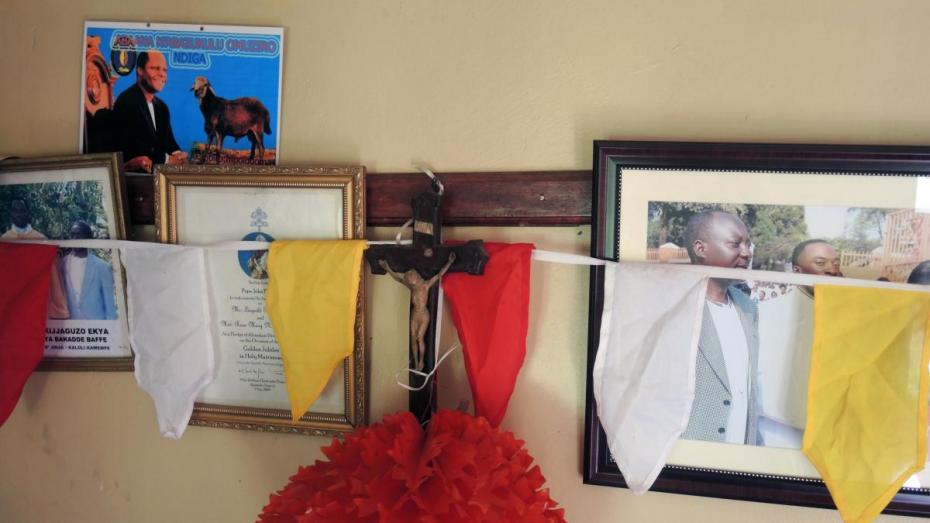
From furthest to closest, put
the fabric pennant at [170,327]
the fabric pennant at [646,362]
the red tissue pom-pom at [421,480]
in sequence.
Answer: the fabric pennant at [170,327] < the fabric pennant at [646,362] < the red tissue pom-pom at [421,480]

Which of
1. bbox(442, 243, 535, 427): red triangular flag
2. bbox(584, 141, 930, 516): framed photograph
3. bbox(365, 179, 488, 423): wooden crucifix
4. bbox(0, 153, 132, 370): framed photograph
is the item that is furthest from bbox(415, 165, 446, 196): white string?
bbox(0, 153, 132, 370): framed photograph

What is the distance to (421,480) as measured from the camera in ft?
2.04

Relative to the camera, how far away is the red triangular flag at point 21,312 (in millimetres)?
865

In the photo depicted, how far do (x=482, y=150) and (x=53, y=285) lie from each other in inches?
28.5

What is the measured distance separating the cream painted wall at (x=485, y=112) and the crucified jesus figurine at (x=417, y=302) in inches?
3.1

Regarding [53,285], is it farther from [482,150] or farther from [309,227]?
[482,150]

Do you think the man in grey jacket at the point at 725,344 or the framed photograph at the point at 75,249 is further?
the framed photograph at the point at 75,249

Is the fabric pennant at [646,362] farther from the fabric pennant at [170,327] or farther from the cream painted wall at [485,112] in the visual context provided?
the fabric pennant at [170,327]

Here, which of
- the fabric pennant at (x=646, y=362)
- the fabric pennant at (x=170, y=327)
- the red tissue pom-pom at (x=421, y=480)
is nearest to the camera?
the red tissue pom-pom at (x=421, y=480)

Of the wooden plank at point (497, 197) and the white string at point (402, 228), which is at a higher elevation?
the wooden plank at point (497, 197)

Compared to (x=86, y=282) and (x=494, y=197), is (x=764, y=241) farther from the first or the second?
(x=86, y=282)

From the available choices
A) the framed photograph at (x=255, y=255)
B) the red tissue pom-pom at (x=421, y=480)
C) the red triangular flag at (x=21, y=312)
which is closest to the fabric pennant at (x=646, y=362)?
the red tissue pom-pom at (x=421, y=480)

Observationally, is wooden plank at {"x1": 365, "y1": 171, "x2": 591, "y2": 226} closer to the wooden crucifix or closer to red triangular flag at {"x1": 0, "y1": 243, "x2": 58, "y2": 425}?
the wooden crucifix

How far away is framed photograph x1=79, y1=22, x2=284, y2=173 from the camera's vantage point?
830 millimetres
